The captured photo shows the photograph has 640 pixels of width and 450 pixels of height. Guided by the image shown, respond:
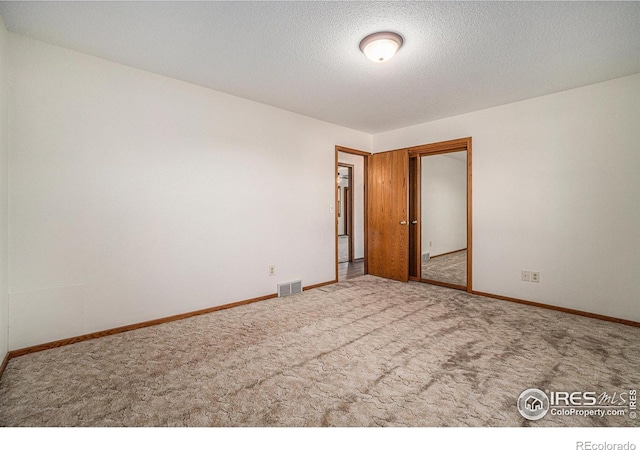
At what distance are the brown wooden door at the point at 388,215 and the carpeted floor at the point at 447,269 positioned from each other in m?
0.64

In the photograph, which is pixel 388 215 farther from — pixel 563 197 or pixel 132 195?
pixel 132 195

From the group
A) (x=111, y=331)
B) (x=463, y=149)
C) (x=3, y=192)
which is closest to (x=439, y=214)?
(x=463, y=149)

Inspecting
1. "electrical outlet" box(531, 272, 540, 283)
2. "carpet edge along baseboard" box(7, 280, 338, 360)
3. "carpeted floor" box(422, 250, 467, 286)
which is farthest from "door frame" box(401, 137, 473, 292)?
"carpet edge along baseboard" box(7, 280, 338, 360)

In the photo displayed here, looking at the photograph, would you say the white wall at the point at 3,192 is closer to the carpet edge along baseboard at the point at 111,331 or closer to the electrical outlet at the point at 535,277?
the carpet edge along baseboard at the point at 111,331

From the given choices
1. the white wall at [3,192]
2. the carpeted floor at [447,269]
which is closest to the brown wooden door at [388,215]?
the carpeted floor at [447,269]

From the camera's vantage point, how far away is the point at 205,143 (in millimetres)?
3314

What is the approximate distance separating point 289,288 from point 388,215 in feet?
7.01

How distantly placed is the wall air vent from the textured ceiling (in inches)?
95.2

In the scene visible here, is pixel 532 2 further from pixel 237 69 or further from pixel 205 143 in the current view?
pixel 205 143

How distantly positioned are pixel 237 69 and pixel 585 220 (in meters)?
3.99

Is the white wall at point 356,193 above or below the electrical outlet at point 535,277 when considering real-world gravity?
above

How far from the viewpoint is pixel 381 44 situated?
2.30 metres

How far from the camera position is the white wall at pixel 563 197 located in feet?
9.86
